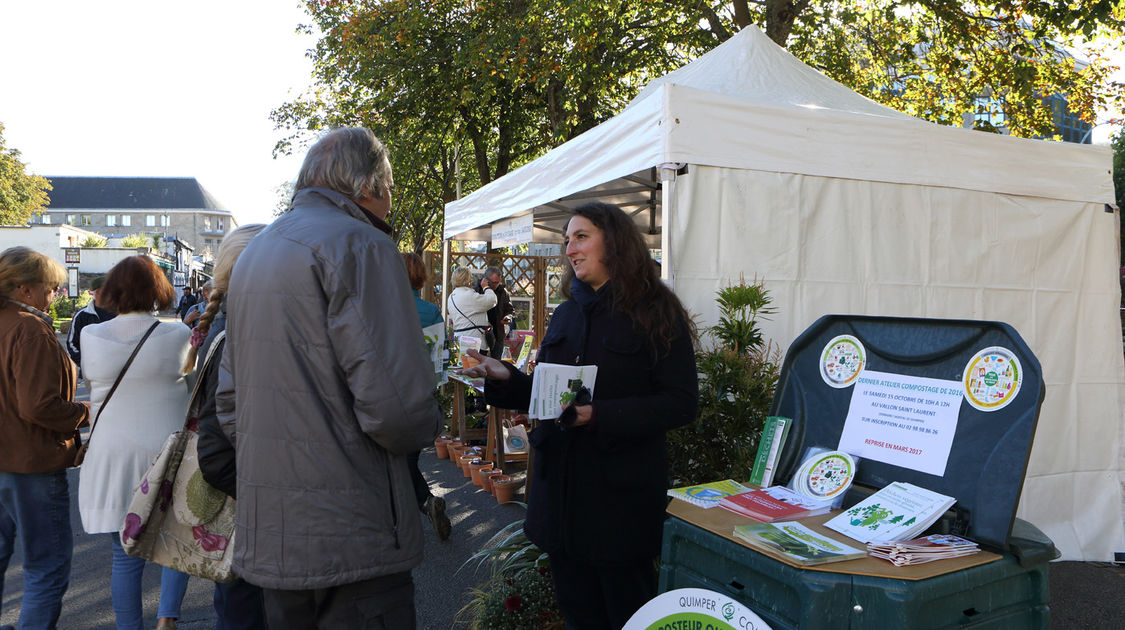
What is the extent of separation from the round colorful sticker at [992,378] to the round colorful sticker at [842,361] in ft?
1.00

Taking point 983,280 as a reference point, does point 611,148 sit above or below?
above

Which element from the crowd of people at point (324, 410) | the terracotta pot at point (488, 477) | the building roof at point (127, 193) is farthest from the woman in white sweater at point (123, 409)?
the building roof at point (127, 193)

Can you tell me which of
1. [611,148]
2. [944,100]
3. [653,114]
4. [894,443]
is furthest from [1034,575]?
[944,100]

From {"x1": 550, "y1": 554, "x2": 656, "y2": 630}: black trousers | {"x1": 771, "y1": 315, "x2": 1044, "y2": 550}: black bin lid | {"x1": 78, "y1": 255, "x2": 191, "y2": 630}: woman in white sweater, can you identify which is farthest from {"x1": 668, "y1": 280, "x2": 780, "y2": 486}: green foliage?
{"x1": 78, "y1": 255, "x2": 191, "y2": 630}: woman in white sweater

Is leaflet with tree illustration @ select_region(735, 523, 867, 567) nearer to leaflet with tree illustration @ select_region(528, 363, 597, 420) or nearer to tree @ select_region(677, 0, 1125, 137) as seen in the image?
leaflet with tree illustration @ select_region(528, 363, 597, 420)

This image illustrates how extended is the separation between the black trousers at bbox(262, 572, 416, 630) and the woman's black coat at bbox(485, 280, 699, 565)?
0.62 meters

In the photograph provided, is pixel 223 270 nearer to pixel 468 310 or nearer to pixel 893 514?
pixel 893 514

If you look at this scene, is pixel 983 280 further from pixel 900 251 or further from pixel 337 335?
pixel 337 335

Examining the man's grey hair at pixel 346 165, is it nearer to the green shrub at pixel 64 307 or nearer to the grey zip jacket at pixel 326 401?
the grey zip jacket at pixel 326 401

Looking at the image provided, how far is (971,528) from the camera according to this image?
1.54m

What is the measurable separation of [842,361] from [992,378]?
420 millimetres

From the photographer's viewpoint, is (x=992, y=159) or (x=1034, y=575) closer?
(x=1034, y=575)

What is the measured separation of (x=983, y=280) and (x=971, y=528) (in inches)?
119

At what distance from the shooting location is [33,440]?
106 inches
